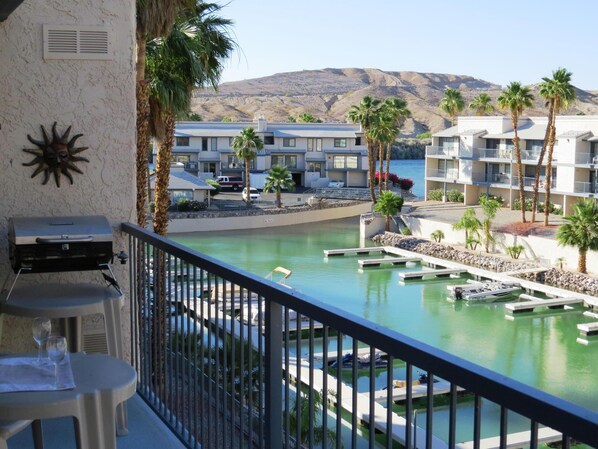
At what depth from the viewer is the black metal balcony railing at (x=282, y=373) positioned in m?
1.59

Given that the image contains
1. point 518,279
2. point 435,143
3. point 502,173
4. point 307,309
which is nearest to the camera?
point 307,309

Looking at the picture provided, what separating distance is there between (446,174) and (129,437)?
57133mm

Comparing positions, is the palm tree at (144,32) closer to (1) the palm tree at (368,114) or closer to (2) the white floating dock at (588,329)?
(2) the white floating dock at (588,329)

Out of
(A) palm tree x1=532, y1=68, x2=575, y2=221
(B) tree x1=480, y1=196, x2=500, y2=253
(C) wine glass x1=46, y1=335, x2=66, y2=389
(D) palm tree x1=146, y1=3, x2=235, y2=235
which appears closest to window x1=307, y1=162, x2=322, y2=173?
(A) palm tree x1=532, y1=68, x2=575, y2=221

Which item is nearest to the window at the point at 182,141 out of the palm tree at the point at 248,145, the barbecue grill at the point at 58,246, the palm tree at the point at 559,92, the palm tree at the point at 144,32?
the palm tree at the point at 248,145

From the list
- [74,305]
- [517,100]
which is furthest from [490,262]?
[74,305]

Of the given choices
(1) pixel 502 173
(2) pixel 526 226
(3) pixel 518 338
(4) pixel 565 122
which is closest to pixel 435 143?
(1) pixel 502 173

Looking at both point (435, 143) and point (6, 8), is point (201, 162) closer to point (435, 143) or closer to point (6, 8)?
point (435, 143)

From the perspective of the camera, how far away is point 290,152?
229 feet

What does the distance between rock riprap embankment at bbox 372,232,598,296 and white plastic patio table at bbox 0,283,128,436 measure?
3307cm

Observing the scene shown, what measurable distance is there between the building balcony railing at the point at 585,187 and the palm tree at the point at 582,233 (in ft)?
36.2

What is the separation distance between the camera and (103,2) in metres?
4.50

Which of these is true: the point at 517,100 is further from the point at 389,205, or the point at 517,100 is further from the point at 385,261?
the point at 385,261

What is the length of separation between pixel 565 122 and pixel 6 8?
5035 cm
